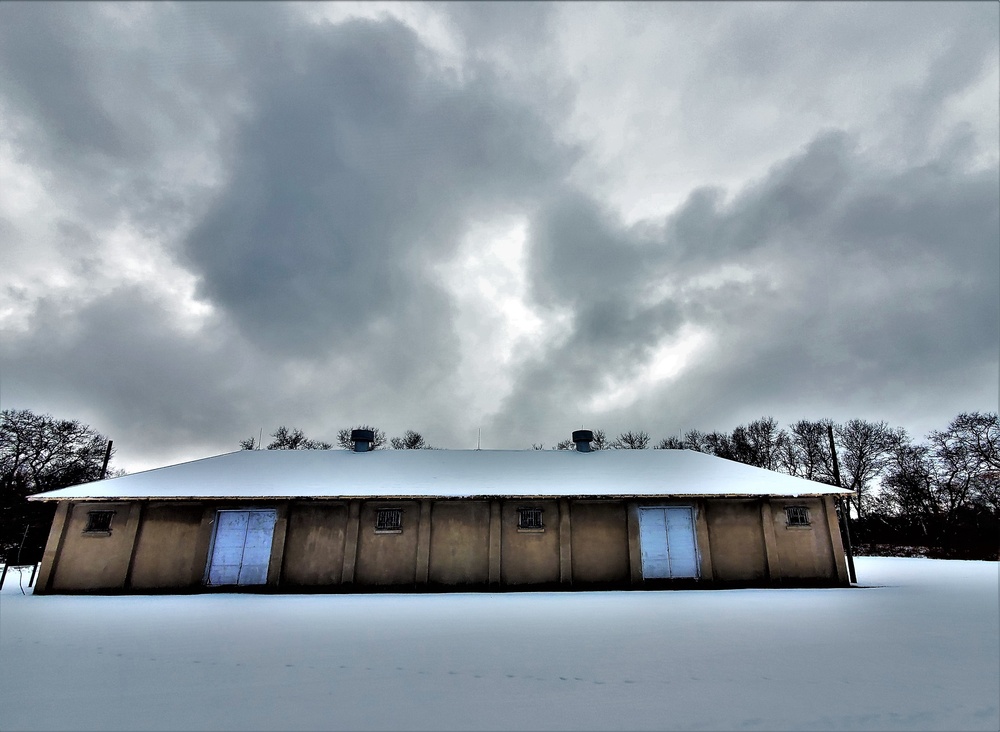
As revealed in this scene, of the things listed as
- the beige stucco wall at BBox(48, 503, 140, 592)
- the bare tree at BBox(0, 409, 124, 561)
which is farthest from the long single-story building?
the bare tree at BBox(0, 409, 124, 561)

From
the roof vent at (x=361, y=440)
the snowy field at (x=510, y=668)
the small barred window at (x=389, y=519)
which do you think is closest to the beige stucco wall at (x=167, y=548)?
the snowy field at (x=510, y=668)

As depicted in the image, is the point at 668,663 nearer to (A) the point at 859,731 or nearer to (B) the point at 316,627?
(A) the point at 859,731

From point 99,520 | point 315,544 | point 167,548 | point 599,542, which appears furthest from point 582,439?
point 99,520

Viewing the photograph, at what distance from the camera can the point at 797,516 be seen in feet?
55.7

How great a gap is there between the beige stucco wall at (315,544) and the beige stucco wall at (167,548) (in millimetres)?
3070

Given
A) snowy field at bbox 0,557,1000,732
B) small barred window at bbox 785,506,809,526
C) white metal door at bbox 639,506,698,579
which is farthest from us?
small barred window at bbox 785,506,809,526

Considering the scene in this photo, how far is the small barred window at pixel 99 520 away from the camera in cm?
1656

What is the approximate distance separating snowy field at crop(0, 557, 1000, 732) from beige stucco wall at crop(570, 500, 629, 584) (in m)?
4.69

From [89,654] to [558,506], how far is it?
1272cm

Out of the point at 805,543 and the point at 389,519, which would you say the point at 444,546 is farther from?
the point at 805,543

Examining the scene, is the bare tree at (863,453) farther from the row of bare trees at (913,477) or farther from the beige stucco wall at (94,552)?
the beige stucco wall at (94,552)

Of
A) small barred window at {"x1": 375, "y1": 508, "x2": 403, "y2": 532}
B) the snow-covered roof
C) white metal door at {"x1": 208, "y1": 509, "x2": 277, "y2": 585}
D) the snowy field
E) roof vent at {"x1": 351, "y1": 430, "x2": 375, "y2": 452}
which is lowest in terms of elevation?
the snowy field

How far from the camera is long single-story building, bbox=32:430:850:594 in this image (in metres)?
16.2

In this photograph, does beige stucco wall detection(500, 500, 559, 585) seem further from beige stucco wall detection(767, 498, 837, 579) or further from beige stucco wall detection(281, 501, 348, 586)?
beige stucco wall detection(767, 498, 837, 579)
